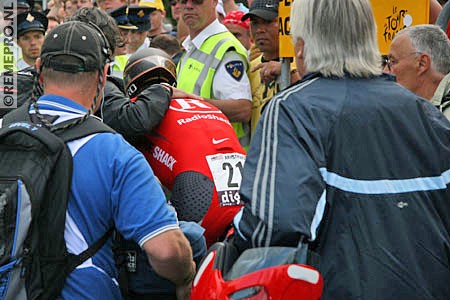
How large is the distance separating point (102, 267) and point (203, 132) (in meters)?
1.27

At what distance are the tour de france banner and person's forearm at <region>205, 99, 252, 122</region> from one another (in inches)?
28.9

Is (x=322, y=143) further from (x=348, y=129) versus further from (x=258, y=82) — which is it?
(x=258, y=82)

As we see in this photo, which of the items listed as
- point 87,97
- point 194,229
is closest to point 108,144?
point 87,97

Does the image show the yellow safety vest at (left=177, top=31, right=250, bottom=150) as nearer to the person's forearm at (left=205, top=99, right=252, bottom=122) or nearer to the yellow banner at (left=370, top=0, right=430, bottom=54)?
the person's forearm at (left=205, top=99, right=252, bottom=122)

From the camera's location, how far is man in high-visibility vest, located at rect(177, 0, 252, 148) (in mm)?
5906

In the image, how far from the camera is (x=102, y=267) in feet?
9.90

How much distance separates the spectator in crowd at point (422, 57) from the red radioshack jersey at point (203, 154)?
1571 millimetres

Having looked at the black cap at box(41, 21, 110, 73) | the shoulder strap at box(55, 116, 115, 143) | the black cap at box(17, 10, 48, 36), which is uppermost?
the black cap at box(41, 21, 110, 73)

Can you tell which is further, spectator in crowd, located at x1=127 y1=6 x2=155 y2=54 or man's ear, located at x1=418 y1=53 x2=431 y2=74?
spectator in crowd, located at x1=127 y1=6 x2=155 y2=54

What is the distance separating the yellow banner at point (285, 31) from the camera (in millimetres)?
5250

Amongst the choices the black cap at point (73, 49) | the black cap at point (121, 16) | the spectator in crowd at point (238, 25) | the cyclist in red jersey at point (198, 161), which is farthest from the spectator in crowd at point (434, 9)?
the black cap at point (73, 49)

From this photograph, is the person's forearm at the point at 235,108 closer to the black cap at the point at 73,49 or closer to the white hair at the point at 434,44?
the white hair at the point at 434,44

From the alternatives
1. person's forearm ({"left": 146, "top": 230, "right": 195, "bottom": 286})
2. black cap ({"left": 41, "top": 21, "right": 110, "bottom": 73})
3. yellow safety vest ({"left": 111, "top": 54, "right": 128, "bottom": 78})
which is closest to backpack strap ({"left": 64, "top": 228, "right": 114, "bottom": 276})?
person's forearm ({"left": 146, "top": 230, "right": 195, "bottom": 286})

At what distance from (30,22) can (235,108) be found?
2.83 meters
